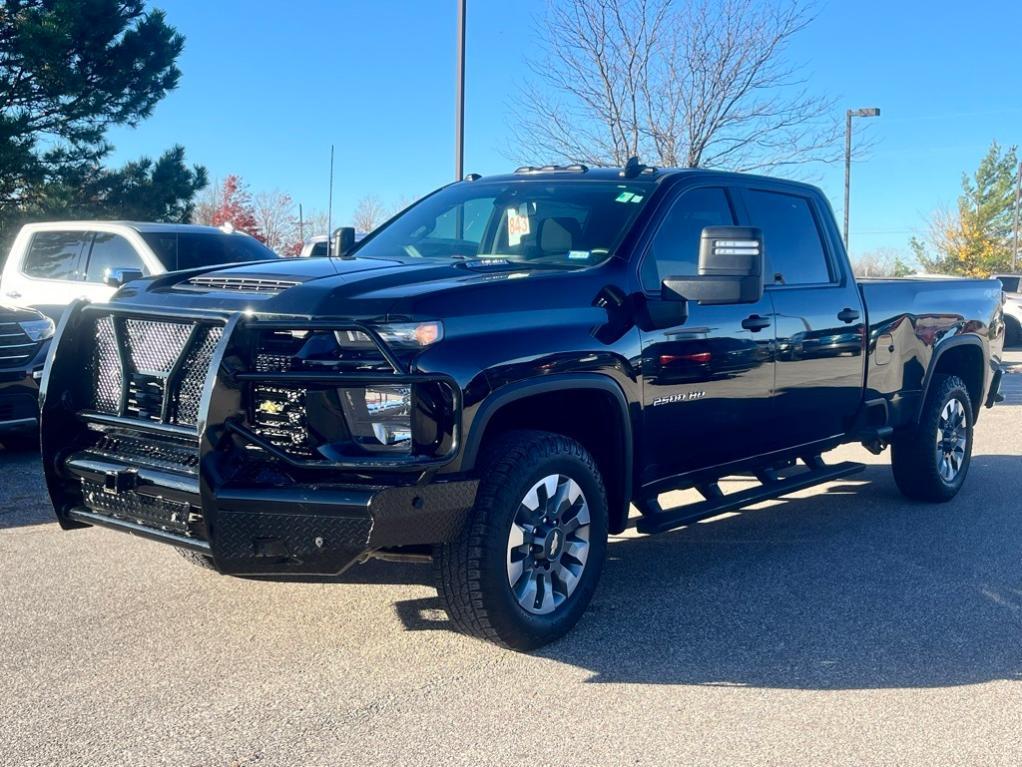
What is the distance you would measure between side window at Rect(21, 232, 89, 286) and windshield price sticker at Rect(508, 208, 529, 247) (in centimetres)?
747

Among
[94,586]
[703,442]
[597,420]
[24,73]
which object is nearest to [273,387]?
[597,420]

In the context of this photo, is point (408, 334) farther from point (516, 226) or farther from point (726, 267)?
point (516, 226)

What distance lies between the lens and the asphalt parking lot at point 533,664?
3.51m

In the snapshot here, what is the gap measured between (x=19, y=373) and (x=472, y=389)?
17.2 ft

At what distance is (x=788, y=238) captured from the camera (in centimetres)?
611

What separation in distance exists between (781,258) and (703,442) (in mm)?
1370

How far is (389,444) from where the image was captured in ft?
12.8

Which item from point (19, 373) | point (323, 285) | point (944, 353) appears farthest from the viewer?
point (19, 373)

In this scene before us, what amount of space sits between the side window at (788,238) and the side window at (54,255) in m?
8.04

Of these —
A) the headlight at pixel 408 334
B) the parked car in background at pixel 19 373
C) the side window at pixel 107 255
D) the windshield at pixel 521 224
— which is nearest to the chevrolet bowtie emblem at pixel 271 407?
the headlight at pixel 408 334

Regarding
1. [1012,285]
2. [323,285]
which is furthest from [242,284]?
[1012,285]

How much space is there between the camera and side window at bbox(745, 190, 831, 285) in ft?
19.3

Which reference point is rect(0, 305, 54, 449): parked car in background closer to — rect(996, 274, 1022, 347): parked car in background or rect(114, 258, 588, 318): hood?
rect(114, 258, 588, 318): hood

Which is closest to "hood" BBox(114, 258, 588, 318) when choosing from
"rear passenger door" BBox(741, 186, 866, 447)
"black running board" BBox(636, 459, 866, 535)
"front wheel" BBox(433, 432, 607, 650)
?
"front wheel" BBox(433, 432, 607, 650)
